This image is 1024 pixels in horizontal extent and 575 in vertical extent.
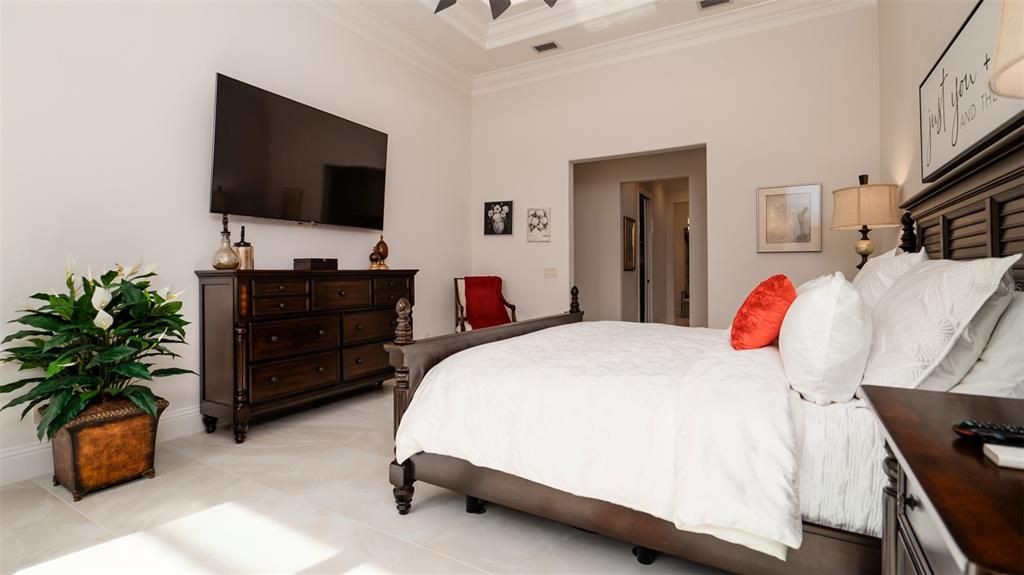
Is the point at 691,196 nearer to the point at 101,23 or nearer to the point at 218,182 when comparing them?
the point at 218,182

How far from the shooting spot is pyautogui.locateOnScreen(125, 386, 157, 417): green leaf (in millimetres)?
2415

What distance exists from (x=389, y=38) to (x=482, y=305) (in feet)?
8.96

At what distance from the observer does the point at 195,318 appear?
324 centimetres

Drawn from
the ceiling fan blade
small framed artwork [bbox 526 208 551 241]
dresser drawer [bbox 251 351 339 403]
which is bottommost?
dresser drawer [bbox 251 351 339 403]

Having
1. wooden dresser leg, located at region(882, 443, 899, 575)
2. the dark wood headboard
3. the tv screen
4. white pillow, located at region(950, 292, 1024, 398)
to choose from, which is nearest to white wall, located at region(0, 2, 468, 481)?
the tv screen

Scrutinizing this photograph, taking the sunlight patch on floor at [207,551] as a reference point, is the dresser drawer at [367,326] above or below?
above

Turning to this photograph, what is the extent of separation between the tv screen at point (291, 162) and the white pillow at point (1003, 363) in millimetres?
3750

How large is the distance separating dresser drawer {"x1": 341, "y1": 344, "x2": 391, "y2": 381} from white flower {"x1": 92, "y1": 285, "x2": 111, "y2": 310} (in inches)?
61.6

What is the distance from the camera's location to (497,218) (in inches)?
230

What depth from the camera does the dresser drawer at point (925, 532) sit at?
2.14 ft

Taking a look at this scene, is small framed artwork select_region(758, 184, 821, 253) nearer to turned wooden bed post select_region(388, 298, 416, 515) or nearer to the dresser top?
the dresser top

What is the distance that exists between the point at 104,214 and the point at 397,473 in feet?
7.44

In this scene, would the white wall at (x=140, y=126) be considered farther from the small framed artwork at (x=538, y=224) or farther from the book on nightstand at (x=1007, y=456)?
the book on nightstand at (x=1007, y=456)

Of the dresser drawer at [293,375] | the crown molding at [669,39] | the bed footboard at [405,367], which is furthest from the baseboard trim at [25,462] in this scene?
the crown molding at [669,39]
